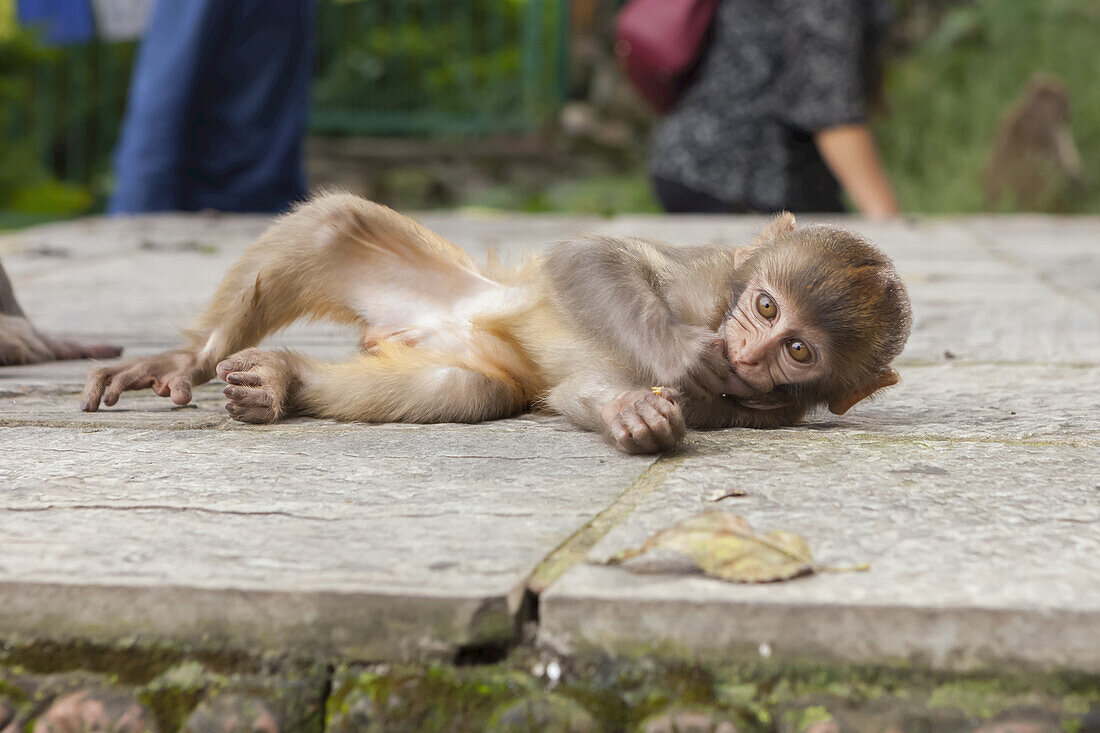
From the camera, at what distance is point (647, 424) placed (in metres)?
2.32

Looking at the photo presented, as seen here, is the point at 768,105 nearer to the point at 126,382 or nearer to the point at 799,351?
the point at 799,351

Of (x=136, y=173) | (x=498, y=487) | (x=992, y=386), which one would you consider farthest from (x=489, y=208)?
(x=498, y=487)

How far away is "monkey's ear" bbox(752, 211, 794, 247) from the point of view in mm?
→ 2906

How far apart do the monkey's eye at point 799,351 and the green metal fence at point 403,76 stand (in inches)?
435

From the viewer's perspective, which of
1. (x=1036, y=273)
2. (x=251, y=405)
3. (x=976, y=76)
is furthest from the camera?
(x=976, y=76)

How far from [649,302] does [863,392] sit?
55 cm

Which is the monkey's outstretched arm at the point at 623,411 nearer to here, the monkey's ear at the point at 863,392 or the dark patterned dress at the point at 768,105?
the monkey's ear at the point at 863,392

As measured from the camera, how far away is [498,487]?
2092 millimetres

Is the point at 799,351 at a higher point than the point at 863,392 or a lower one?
higher

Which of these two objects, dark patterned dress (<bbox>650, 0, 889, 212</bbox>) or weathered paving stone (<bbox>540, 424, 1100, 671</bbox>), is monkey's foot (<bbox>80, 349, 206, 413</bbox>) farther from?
dark patterned dress (<bbox>650, 0, 889, 212</bbox>)

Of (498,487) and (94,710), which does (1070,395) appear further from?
(94,710)

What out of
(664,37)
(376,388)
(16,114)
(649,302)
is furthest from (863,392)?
(16,114)

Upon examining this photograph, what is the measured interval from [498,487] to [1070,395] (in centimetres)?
168

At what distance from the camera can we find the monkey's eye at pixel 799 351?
266cm
